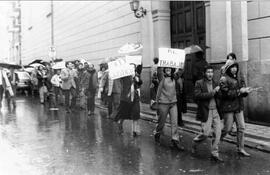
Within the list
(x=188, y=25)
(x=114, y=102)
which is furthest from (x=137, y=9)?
(x=114, y=102)

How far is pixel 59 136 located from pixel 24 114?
18.2ft

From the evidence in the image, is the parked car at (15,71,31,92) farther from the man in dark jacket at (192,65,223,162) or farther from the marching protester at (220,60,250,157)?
the marching protester at (220,60,250,157)

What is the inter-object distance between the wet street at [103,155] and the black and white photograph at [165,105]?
0.06ft

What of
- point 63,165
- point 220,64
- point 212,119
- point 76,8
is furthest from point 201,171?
point 76,8

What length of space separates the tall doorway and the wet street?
4.29 metres

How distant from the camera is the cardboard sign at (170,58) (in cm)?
815

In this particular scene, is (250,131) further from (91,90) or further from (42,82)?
(42,82)

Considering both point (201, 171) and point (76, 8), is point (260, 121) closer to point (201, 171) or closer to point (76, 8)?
point (201, 171)

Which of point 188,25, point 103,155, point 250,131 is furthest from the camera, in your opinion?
point 188,25

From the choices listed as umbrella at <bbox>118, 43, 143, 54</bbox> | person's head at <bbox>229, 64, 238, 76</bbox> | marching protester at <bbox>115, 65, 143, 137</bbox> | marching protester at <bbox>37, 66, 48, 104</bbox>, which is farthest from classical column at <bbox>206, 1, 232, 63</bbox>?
marching protester at <bbox>37, 66, 48, 104</bbox>

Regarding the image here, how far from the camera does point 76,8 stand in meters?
26.4

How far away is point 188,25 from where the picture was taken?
49.1 feet

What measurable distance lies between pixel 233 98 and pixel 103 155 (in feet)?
8.33

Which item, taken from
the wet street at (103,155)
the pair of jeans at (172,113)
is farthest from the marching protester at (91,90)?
the pair of jeans at (172,113)
